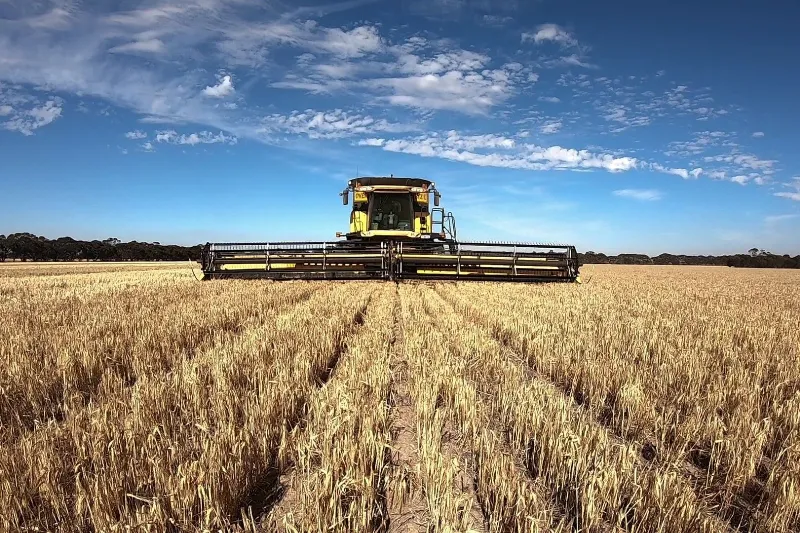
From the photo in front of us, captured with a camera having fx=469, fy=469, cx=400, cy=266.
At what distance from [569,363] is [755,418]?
1.65 metres

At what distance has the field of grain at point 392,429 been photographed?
81.0 inches

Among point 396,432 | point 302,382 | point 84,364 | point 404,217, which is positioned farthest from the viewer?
point 404,217

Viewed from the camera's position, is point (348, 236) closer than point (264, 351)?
No

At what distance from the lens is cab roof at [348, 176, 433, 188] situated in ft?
50.6

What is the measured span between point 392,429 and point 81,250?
256ft

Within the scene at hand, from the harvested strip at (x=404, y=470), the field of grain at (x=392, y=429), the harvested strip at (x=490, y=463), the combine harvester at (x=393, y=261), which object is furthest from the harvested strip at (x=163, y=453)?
the combine harvester at (x=393, y=261)

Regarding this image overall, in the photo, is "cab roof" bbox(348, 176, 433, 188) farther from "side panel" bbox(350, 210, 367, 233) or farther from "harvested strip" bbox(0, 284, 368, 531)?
"harvested strip" bbox(0, 284, 368, 531)

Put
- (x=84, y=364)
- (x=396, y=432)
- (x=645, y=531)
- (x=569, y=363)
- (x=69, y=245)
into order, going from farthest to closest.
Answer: (x=69, y=245) → (x=569, y=363) → (x=84, y=364) → (x=396, y=432) → (x=645, y=531)

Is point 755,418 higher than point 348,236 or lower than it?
lower

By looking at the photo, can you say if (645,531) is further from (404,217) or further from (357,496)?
(404,217)

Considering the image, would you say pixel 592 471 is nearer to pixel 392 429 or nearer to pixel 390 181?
pixel 392 429

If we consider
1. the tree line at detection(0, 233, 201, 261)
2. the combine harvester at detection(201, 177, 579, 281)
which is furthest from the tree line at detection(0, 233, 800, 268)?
the combine harvester at detection(201, 177, 579, 281)

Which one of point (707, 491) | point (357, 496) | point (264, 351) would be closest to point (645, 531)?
point (707, 491)

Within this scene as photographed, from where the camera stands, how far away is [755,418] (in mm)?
3225
